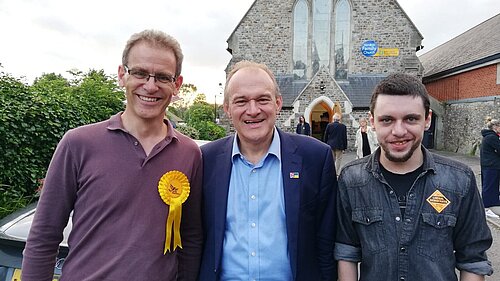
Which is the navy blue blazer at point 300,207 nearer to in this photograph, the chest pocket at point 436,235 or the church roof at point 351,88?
the chest pocket at point 436,235

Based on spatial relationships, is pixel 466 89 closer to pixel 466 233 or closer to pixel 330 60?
pixel 330 60

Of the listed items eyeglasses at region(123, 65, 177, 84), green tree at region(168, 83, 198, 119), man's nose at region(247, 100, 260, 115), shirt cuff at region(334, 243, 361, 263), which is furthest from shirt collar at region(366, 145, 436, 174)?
green tree at region(168, 83, 198, 119)

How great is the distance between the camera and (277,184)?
211 cm

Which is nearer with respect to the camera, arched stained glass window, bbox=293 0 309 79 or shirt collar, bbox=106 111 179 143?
shirt collar, bbox=106 111 179 143

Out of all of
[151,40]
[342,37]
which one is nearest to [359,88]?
[342,37]

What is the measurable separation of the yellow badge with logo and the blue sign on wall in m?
21.8

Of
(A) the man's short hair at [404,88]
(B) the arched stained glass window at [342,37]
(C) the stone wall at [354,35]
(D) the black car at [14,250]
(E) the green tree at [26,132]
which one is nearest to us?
(A) the man's short hair at [404,88]

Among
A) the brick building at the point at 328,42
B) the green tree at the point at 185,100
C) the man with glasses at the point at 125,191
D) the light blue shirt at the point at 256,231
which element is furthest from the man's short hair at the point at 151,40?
the green tree at the point at 185,100

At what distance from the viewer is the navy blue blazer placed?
6.71ft

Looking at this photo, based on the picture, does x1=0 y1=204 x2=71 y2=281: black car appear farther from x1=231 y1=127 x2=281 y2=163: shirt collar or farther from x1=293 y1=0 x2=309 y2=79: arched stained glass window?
x1=293 y1=0 x2=309 y2=79: arched stained glass window

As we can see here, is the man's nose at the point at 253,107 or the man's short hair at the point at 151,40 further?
the man's nose at the point at 253,107

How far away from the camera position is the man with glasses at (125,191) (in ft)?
5.83

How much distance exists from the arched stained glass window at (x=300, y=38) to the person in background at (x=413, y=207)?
845 inches

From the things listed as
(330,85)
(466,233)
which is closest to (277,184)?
(466,233)
